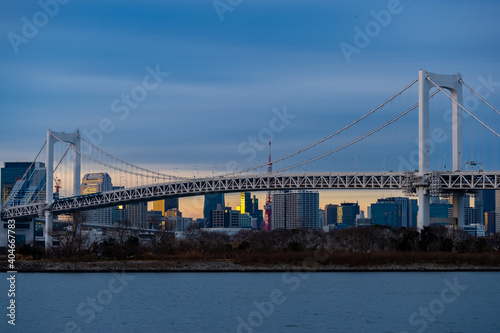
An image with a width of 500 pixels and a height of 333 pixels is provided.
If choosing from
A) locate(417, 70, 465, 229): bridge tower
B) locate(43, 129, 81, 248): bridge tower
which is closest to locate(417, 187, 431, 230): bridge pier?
locate(417, 70, 465, 229): bridge tower

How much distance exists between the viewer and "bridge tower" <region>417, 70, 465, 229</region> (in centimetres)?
5484

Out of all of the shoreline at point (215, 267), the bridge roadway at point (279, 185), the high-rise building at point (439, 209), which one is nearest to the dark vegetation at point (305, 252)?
the shoreline at point (215, 267)

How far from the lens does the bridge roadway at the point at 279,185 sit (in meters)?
54.8

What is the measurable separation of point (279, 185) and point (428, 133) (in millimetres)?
15035

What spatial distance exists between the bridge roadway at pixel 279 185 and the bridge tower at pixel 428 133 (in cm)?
74

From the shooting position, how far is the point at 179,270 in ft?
163

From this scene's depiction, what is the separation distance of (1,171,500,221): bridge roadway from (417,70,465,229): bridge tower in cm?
74

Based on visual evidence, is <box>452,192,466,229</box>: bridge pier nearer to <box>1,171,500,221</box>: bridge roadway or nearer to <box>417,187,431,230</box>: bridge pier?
<box>1,171,500,221</box>: bridge roadway

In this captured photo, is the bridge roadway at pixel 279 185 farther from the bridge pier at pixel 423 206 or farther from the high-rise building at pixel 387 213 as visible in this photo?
the high-rise building at pixel 387 213

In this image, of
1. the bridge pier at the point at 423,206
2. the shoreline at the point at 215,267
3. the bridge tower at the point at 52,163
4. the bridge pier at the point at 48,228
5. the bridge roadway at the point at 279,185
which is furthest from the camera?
the bridge tower at the point at 52,163

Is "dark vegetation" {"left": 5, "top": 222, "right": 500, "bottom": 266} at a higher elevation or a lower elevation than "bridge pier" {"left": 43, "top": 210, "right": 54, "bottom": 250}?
lower
